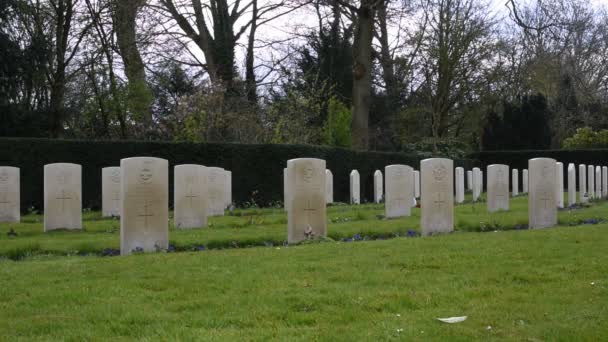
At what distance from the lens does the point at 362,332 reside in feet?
15.4

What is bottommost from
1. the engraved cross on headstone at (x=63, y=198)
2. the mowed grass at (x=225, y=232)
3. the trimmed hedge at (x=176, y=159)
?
the mowed grass at (x=225, y=232)

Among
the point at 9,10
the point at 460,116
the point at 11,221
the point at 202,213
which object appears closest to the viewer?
the point at 202,213

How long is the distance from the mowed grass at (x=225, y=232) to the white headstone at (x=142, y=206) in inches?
19.2

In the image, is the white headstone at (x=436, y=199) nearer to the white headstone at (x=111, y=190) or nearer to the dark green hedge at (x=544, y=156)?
the white headstone at (x=111, y=190)

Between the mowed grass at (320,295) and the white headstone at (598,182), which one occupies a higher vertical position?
the white headstone at (598,182)

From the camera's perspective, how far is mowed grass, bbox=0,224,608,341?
15.6ft

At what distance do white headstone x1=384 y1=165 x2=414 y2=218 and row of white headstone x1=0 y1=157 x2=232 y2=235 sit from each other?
4052mm

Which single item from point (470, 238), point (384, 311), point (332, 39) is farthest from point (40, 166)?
point (332, 39)

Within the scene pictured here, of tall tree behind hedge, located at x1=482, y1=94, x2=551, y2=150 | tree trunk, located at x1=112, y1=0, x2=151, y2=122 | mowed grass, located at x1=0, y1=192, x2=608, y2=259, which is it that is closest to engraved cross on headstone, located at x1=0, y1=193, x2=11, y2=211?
mowed grass, located at x1=0, y1=192, x2=608, y2=259

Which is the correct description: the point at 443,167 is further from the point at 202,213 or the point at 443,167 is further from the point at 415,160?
the point at 415,160

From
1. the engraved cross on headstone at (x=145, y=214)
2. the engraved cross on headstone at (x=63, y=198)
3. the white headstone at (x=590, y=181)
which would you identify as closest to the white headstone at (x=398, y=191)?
the engraved cross on headstone at (x=63, y=198)

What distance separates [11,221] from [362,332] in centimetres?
1245

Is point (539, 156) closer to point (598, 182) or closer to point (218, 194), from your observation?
point (598, 182)

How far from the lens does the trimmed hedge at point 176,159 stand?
18656 millimetres
